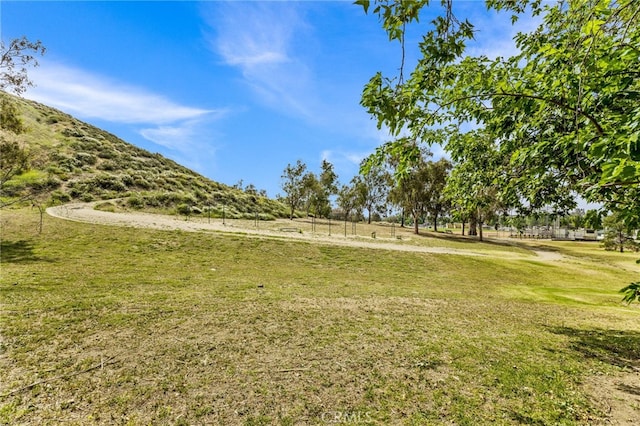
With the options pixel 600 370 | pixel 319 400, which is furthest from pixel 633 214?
pixel 319 400

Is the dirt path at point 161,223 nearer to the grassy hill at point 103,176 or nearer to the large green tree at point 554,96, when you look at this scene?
the grassy hill at point 103,176

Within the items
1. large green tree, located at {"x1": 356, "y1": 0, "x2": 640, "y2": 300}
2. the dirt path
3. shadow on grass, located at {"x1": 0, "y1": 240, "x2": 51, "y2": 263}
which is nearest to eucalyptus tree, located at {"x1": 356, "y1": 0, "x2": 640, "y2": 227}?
large green tree, located at {"x1": 356, "y1": 0, "x2": 640, "y2": 300}

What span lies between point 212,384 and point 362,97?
15.3ft

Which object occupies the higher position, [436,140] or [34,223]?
[436,140]

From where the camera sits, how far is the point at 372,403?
435 cm

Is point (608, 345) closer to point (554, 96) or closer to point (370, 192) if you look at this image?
point (554, 96)

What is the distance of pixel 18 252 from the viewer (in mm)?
12516

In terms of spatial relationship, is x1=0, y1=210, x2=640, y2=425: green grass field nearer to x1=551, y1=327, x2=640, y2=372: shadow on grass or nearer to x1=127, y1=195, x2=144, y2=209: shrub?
x1=551, y1=327, x2=640, y2=372: shadow on grass

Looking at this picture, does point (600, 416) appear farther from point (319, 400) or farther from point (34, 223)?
point (34, 223)

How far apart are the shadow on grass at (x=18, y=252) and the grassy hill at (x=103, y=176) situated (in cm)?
1831

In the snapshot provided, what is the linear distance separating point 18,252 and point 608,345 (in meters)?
20.3

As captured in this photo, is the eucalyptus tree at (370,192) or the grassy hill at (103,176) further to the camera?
the eucalyptus tree at (370,192)

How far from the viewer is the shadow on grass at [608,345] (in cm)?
642

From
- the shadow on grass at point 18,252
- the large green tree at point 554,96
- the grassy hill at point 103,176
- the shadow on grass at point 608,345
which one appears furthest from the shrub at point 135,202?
the shadow on grass at point 608,345
